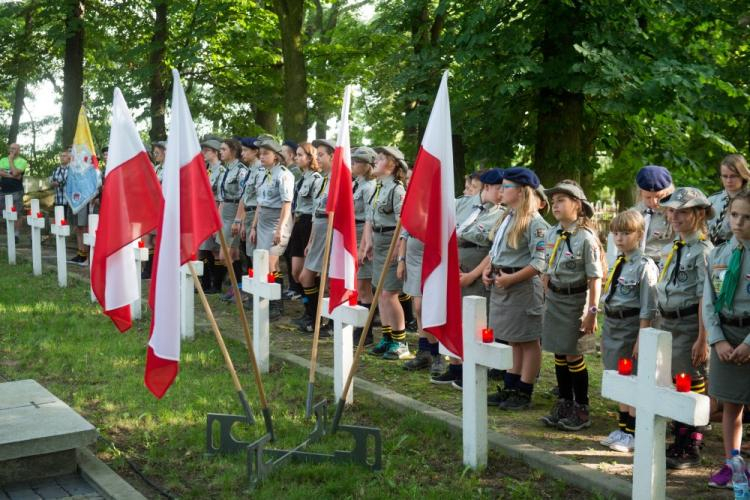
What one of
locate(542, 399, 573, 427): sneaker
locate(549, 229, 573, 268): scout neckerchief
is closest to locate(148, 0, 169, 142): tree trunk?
locate(549, 229, 573, 268): scout neckerchief

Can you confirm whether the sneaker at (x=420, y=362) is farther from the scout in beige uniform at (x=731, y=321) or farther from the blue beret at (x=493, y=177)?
the scout in beige uniform at (x=731, y=321)

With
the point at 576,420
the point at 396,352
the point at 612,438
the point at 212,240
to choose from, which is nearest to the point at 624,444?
the point at 612,438

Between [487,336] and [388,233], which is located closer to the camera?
[487,336]

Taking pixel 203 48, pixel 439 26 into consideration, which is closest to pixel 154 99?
pixel 203 48

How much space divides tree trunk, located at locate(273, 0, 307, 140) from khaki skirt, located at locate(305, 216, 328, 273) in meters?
6.38

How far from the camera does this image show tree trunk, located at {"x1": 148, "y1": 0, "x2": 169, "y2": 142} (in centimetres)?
1923

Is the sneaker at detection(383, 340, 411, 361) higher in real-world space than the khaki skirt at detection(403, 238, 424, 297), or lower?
lower

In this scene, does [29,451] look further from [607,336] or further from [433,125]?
[607,336]

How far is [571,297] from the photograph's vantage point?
255 inches

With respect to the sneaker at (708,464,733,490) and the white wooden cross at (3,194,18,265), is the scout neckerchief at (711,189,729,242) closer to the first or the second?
the sneaker at (708,464,733,490)

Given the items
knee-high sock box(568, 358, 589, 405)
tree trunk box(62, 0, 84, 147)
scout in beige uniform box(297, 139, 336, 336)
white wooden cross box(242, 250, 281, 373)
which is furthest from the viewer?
tree trunk box(62, 0, 84, 147)

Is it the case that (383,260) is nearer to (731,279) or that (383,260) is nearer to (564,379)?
(564,379)

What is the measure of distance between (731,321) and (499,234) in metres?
2.29

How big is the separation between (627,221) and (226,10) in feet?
49.4
